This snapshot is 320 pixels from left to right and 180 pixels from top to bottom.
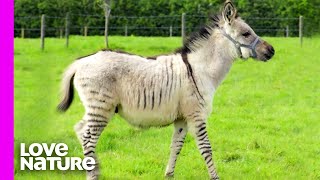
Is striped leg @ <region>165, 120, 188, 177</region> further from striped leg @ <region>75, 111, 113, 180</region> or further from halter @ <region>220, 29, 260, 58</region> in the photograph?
halter @ <region>220, 29, 260, 58</region>

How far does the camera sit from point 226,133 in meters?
9.66

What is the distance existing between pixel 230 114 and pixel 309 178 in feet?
13.0

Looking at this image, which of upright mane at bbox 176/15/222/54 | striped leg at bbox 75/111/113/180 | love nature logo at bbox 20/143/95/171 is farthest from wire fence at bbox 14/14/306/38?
striped leg at bbox 75/111/113/180

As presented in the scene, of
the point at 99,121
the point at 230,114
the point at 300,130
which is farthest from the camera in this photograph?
the point at 230,114

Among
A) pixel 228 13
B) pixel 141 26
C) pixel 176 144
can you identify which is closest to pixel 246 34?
pixel 228 13

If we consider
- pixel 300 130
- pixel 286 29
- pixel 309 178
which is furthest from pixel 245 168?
pixel 286 29

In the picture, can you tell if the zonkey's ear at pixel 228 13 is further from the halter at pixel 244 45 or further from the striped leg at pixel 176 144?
the striped leg at pixel 176 144

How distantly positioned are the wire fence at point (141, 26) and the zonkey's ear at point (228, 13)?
817 inches

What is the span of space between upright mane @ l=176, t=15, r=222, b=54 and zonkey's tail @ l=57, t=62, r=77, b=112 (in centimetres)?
149

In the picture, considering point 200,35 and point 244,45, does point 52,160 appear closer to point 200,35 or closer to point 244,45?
point 200,35

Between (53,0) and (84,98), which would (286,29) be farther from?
(84,98)

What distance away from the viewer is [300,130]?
10.3 m

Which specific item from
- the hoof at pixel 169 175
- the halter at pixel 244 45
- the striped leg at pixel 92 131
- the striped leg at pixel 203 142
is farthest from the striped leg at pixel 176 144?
the halter at pixel 244 45

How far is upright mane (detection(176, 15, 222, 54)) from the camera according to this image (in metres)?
6.86
